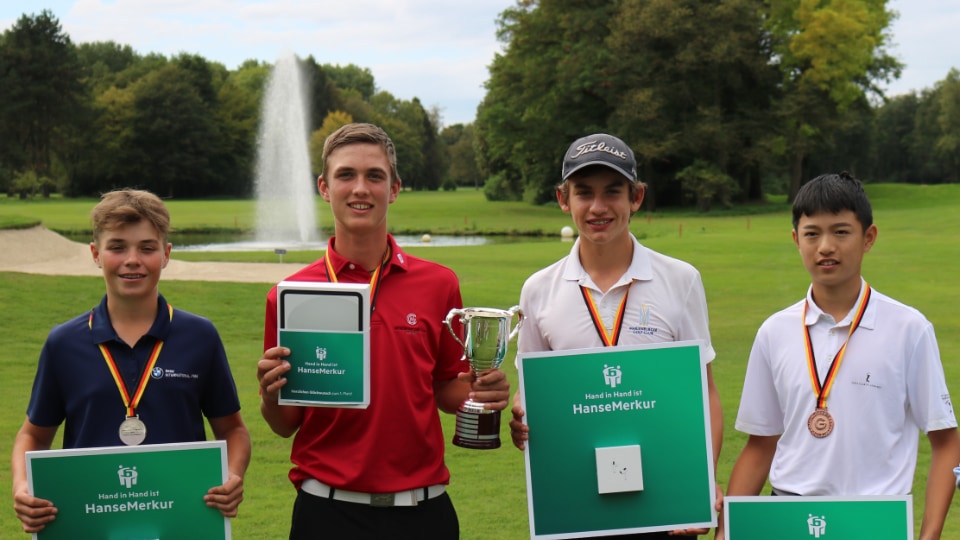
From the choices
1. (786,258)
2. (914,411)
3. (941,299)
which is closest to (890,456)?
(914,411)

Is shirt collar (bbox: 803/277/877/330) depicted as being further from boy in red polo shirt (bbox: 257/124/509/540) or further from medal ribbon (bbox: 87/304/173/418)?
medal ribbon (bbox: 87/304/173/418)

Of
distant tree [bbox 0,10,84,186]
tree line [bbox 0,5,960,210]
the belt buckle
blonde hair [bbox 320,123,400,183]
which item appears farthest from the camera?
distant tree [bbox 0,10,84,186]

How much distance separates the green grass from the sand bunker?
2.90m

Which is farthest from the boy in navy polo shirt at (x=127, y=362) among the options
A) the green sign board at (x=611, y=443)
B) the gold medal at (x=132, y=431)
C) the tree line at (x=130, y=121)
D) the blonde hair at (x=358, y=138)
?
the tree line at (x=130, y=121)

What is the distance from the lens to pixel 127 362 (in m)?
3.50

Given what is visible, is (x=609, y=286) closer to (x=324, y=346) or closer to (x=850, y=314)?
(x=850, y=314)

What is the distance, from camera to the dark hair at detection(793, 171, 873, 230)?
11.7ft

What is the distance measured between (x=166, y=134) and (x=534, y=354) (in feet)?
282

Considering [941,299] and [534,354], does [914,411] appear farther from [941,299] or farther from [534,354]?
[941,299]

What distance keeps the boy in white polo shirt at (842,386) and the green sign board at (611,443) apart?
0.35 metres

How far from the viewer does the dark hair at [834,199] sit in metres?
3.55

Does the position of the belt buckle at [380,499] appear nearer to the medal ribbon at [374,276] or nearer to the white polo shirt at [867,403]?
the medal ribbon at [374,276]

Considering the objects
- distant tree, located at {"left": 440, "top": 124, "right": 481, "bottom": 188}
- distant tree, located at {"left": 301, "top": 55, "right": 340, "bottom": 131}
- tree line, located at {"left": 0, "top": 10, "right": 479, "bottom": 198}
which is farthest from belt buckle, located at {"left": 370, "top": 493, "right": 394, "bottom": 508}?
distant tree, located at {"left": 440, "top": 124, "right": 481, "bottom": 188}

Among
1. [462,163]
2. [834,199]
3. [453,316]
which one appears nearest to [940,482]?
[834,199]
